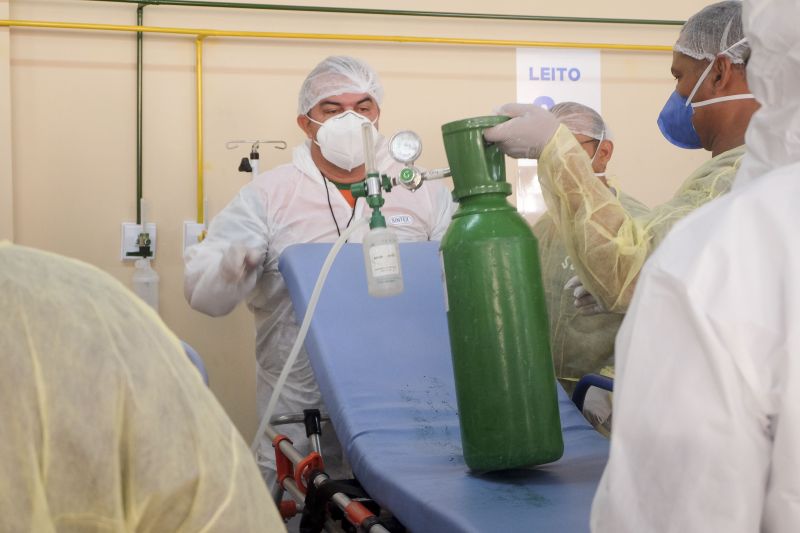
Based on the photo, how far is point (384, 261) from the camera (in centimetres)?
152

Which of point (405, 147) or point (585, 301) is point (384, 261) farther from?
point (585, 301)

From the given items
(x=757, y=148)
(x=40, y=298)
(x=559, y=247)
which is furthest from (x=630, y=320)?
(x=559, y=247)

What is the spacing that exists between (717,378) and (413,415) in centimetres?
113

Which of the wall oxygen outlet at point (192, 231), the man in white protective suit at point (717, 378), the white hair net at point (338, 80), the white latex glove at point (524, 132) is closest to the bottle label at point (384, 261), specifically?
the white latex glove at point (524, 132)

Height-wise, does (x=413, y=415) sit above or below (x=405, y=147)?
below

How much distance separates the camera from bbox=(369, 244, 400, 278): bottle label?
1.52 metres

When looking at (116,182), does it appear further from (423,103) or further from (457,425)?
(457,425)

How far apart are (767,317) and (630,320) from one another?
120 millimetres

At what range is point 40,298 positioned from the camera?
0.67 meters

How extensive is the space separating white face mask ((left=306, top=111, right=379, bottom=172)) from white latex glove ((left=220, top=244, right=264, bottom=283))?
1.31 feet

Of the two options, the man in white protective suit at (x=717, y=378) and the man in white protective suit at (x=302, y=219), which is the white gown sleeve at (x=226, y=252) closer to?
the man in white protective suit at (x=302, y=219)

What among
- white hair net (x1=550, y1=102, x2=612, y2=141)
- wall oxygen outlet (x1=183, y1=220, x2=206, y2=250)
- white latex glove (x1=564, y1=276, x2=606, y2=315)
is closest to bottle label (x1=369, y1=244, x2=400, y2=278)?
white latex glove (x1=564, y1=276, x2=606, y2=315)

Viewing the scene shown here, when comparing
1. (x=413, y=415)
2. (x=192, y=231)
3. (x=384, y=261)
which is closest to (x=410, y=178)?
(x=384, y=261)

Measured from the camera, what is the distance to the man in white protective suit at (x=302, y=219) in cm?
243
